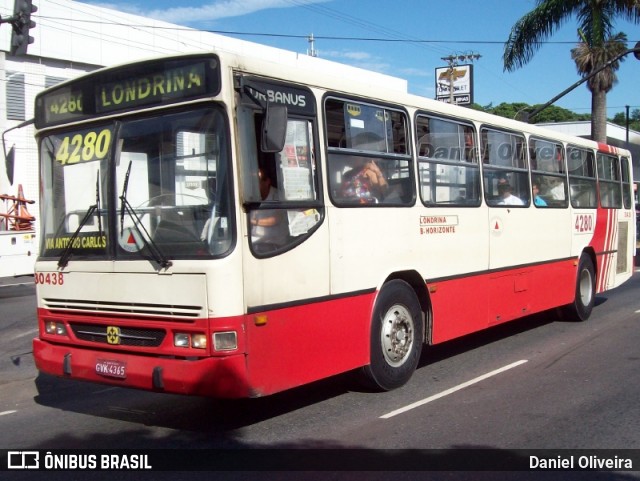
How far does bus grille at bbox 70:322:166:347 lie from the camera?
18.6 ft

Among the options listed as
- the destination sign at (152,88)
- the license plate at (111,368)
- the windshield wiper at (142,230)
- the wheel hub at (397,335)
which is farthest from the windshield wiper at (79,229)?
the wheel hub at (397,335)

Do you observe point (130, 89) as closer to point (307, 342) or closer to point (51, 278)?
point (51, 278)

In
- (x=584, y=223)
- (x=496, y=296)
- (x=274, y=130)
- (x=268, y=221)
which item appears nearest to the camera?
(x=274, y=130)

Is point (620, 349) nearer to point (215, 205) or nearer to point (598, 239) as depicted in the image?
point (598, 239)

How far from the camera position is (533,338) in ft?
33.7

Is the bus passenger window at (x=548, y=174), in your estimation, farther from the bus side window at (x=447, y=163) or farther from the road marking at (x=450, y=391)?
the road marking at (x=450, y=391)

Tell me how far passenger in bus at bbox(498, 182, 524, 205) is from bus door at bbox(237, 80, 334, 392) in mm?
3793

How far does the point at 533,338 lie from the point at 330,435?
17.5 ft

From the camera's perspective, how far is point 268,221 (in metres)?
5.73

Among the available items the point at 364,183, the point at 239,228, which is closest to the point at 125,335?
the point at 239,228

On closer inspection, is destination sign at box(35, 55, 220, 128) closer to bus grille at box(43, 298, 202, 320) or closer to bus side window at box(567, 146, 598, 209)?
bus grille at box(43, 298, 202, 320)

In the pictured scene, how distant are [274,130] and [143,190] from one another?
1.24m

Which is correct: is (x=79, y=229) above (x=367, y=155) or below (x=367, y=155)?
below

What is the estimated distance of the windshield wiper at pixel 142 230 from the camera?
558 cm
